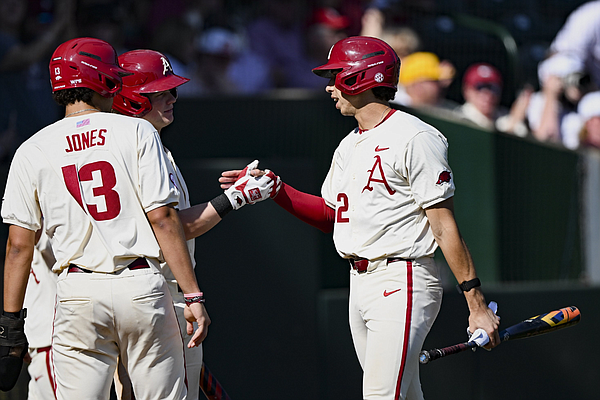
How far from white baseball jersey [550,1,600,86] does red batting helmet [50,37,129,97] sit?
553 cm

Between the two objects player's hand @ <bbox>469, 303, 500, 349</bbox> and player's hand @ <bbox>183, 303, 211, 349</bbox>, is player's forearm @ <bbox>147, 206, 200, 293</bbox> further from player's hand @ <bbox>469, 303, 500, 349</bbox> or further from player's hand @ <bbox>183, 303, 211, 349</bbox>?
player's hand @ <bbox>469, 303, 500, 349</bbox>

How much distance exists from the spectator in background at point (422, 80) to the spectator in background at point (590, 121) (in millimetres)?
1293

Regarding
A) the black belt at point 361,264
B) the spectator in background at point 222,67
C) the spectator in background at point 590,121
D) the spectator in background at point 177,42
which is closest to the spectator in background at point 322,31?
the spectator in background at point 222,67

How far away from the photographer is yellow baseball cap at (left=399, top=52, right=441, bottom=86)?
22.4 feet

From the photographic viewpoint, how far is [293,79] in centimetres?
747

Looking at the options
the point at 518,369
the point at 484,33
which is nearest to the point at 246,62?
the point at 484,33

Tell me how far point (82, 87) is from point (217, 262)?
7.78 ft

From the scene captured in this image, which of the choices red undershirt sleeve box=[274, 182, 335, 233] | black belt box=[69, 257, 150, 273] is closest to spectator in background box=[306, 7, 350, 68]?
red undershirt sleeve box=[274, 182, 335, 233]

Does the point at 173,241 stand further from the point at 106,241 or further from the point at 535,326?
the point at 535,326

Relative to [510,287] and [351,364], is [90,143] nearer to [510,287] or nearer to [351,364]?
[351,364]

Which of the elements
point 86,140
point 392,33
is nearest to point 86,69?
point 86,140

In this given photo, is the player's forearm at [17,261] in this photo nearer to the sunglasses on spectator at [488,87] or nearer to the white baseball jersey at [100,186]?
the white baseball jersey at [100,186]

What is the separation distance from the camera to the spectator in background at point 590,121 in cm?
691

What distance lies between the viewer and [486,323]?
3.34m
